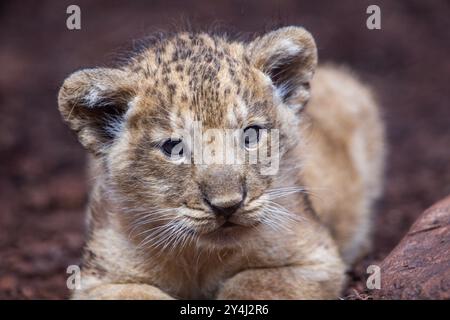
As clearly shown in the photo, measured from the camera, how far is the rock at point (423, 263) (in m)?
4.65

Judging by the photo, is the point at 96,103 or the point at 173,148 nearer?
the point at 173,148

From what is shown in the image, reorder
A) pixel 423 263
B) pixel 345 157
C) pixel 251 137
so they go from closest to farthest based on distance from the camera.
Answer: pixel 423 263
pixel 251 137
pixel 345 157

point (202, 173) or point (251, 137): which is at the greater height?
point (251, 137)

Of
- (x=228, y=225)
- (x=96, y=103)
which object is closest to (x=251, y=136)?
(x=228, y=225)

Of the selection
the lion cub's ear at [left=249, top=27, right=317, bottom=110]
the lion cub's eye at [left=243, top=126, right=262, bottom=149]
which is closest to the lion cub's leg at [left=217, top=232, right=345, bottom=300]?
the lion cub's eye at [left=243, top=126, right=262, bottom=149]

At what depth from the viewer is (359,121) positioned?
895 cm

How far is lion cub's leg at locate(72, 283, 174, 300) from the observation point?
555cm

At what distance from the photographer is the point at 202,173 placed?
197 inches

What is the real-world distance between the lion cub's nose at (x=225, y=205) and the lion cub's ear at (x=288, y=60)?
1291mm

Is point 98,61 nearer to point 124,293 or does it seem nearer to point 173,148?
point 173,148

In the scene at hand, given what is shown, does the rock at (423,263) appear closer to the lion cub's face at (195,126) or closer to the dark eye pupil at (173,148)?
the lion cub's face at (195,126)

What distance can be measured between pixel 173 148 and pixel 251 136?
21.1 inches

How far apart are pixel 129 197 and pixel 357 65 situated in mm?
8221

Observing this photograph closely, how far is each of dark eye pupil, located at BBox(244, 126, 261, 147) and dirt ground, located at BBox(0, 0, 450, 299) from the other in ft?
6.82
